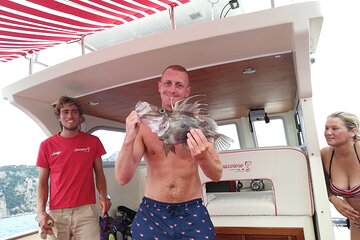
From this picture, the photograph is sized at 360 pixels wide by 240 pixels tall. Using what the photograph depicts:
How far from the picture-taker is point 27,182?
4.94 metres

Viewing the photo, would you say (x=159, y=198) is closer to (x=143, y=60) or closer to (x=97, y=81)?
(x=143, y=60)

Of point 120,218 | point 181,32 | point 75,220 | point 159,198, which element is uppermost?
point 181,32

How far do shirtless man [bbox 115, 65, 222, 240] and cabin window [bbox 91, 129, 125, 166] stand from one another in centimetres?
233

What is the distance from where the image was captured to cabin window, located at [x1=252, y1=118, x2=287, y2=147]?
5.15 m

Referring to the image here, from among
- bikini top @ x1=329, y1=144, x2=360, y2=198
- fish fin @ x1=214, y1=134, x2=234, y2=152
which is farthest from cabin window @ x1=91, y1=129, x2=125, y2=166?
bikini top @ x1=329, y1=144, x2=360, y2=198

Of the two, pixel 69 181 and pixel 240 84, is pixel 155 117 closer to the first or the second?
pixel 69 181

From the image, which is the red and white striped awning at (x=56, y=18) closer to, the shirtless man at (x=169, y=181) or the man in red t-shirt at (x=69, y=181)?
the man in red t-shirt at (x=69, y=181)

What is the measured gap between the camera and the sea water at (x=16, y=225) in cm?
458

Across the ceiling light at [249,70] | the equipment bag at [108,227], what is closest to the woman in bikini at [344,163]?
the ceiling light at [249,70]

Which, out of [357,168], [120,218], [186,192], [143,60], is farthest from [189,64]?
[120,218]

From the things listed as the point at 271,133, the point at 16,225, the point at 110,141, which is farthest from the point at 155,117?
the point at 16,225

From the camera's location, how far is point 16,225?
483 cm

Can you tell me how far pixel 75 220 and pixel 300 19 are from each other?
7.32 ft

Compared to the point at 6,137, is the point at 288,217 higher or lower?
lower
